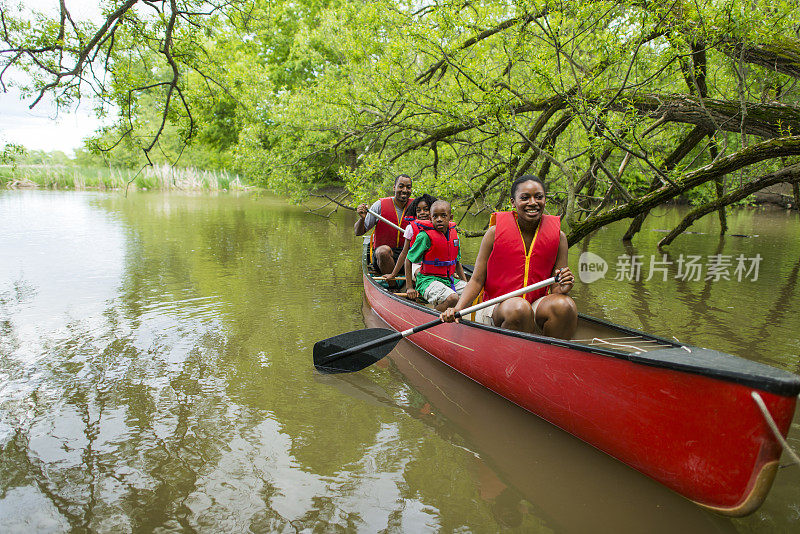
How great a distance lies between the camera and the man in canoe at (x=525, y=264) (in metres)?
3.24

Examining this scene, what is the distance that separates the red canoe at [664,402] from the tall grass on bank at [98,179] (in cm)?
2390

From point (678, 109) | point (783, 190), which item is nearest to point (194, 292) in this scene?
point (678, 109)

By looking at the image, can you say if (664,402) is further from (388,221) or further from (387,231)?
(387,231)

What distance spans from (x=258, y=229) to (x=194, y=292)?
6598mm

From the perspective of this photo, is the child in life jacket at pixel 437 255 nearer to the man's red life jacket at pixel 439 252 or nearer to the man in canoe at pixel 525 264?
the man's red life jacket at pixel 439 252

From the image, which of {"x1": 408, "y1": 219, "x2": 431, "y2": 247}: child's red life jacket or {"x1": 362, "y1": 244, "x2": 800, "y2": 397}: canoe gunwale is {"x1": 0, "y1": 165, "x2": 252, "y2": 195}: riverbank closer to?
{"x1": 408, "y1": 219, "x2": 431, "y2": 247}: child's red life jacket

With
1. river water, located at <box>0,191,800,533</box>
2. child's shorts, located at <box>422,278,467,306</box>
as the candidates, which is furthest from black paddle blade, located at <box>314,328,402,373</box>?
child's shorts, located at <box>422,278,467,306</box>

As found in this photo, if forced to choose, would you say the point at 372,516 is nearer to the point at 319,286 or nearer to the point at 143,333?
the point at 143,333

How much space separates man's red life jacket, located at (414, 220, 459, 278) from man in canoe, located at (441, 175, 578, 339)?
97 centimetres

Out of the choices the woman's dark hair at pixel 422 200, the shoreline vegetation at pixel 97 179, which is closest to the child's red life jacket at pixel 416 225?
the woman's dark hair at pixel 422 200

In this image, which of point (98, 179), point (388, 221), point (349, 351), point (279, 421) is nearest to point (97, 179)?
point (98, 179)

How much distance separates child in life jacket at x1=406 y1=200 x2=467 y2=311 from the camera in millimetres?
4461

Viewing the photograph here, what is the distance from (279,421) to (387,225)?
12.0 feet

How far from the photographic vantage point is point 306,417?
10.5 feet
